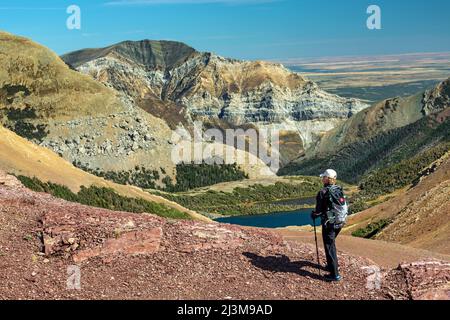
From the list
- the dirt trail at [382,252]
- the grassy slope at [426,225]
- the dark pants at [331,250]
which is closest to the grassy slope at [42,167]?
the grassy slope at [426,225]

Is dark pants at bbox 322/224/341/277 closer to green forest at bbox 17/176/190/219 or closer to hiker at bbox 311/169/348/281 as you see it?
hiker at bbox 311/169/348/281

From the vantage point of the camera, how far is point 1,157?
78.3m

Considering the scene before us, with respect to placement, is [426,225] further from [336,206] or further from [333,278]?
[336,206]

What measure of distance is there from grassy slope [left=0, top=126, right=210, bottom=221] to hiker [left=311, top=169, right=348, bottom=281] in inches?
2453

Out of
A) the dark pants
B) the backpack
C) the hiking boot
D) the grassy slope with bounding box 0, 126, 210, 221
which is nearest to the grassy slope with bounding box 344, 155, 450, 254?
the hiking boot

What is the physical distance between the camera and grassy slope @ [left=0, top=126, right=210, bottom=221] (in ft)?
256

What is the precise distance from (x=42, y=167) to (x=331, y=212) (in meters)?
70.3

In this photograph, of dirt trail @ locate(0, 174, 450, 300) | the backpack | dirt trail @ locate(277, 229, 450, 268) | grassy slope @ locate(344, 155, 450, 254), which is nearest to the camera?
dirt trail @ locate(0, 174, 450, 300)

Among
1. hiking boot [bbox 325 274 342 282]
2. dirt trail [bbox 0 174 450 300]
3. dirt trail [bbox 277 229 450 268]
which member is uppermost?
dirt trail [bbox 0 174 450 300]

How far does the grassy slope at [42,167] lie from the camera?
7800cm
